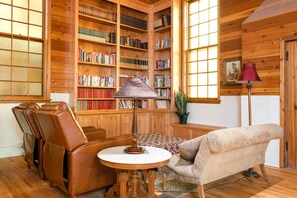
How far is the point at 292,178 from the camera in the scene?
313 centimetres

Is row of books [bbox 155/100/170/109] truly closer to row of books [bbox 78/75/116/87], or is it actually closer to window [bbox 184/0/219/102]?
window [bbox 184/0/219/102]

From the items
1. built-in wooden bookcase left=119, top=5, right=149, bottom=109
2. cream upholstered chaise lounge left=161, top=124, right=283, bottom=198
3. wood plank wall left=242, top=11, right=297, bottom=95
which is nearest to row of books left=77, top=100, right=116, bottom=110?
built-in wooden bookcase left=119, top=5, right=149, bottom=109

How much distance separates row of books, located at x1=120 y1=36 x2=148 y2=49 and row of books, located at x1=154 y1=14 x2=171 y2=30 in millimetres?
484

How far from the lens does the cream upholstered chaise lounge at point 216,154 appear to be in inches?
85.7

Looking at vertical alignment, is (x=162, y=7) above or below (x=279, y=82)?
above

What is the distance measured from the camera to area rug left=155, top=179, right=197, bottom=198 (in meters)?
2.58

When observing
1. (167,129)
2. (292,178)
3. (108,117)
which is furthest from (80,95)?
(292,178)

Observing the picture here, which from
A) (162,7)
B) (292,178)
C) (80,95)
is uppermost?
(162,7)

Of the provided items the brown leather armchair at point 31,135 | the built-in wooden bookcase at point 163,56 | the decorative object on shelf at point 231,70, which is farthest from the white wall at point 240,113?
the brown leather armchair at point 31,135

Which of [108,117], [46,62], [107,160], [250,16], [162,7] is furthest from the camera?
[162,7]

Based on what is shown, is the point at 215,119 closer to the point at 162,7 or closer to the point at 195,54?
the point at 195,54

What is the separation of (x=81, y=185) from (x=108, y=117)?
8.63ft

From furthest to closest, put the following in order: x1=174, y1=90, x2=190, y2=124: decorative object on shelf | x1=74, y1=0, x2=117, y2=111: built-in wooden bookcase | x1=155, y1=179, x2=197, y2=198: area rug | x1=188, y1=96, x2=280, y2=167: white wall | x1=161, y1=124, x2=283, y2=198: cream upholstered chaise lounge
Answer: x1=174, y1=90, x2=190, y2=124: decorative object on shelf
x1=74, y1=0, x2=117, y2=111: built-in wooden bookcase
x1=188, y1=96, x2=280, y2=167: white wall
x1=155, y1=179, x2=197, y2=198: area rug
x1=161, y1=124, x2=283, y2=198: cream upholstered chaise lounge

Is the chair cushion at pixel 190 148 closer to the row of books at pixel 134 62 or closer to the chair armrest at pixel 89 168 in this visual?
the chair armrest at pixel 89 168
